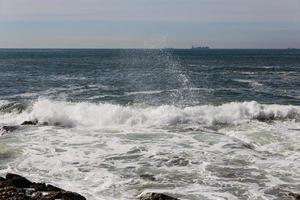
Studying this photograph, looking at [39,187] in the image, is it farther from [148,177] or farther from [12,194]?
[148,177]

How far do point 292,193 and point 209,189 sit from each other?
2344 millimetres

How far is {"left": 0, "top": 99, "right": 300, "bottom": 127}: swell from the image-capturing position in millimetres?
26297

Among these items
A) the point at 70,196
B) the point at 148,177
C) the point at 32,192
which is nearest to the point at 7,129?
the point at 148,177

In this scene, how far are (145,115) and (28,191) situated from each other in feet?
47.2

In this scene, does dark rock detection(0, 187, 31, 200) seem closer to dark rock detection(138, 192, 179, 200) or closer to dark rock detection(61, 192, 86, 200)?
dark rock detection(61, 192, 86, 200)

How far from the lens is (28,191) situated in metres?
12.9

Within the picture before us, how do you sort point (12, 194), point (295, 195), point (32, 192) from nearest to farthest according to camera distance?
point (12, 194) → point (32, 192) → point (295, 195)

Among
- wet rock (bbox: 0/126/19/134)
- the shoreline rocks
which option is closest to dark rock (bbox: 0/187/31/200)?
the shoreline rocks

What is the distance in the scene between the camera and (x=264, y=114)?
91.4 feet

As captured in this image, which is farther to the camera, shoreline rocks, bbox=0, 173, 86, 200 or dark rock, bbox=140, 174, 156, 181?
dark rock, bbox=140, 174, 156, 181

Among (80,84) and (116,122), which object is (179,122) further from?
(80,84)

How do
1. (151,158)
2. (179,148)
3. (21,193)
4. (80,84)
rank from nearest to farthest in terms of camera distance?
(21,193)
(151,158)
(179,148)
(80,84)

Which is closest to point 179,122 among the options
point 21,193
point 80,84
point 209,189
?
point 209,189

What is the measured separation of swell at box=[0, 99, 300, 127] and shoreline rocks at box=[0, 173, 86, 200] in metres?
12.4
